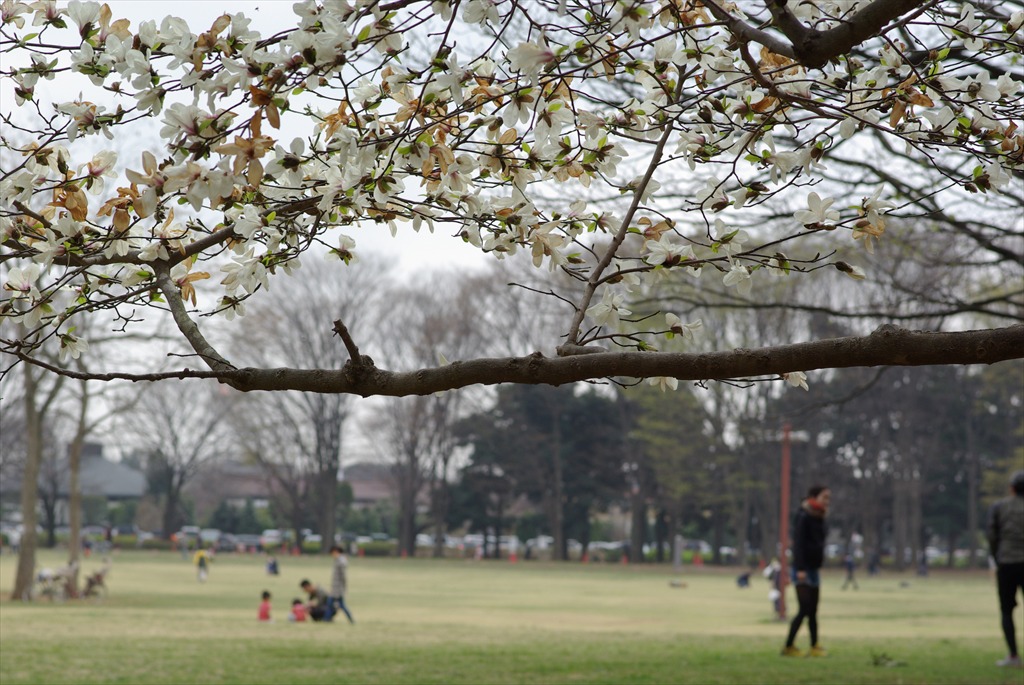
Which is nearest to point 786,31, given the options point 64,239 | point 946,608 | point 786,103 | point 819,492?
point 786,103

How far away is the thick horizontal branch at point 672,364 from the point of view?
291 cm

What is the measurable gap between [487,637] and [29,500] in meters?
13.4

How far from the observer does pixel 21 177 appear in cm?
334

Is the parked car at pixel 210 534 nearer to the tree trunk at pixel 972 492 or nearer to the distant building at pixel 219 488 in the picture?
the distant building at pixel 219 488

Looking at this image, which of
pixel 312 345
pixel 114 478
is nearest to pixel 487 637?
pixel 312 345

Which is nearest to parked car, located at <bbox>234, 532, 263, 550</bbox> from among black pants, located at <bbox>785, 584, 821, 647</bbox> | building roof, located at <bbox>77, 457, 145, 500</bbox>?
building roof, located at <bbox>77, 457, 145, 500</bbox>

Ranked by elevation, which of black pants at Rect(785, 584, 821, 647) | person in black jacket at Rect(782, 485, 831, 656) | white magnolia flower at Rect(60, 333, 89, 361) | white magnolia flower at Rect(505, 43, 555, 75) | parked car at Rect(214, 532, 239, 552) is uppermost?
white magnolia flower at Rect(505, 43, 555, 75)

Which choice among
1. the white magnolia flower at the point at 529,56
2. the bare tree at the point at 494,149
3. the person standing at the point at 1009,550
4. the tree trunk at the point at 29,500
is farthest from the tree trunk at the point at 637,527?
the white magnolia flower at the point at 529,56

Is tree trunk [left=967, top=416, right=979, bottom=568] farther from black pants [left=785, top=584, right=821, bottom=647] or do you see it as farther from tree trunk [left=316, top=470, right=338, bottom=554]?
black pants [left=785, top=584, right=821, bottom=647]

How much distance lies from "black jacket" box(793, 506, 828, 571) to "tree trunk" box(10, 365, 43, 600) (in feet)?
54.7

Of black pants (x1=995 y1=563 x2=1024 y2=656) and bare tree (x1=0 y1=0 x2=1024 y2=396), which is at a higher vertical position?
bare tree (x1=0 y1=0 x2=1024 y2=396)

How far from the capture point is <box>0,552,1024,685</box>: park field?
8.24 m

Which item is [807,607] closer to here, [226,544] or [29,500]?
[29,500]

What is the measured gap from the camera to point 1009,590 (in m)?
8.66
